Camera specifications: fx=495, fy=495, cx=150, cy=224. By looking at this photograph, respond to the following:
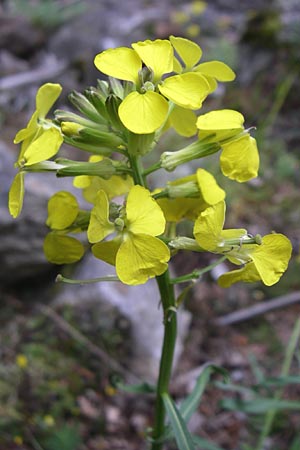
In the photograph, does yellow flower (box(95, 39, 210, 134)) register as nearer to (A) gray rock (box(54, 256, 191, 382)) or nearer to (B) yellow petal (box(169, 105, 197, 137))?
(B) yellow petal (box(169, 105, 197, 137))

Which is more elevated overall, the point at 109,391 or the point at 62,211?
the point at 62,211

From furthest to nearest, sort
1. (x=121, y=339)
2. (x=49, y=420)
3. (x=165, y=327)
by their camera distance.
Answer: (x=121, y=339)
(x=49, y=420)
(x=165, y=327)

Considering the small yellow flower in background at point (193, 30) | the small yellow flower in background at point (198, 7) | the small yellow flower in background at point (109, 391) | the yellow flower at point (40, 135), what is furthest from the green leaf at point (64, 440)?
the small yellow flower in background at point (198, 7)

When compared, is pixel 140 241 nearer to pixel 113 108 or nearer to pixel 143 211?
pixel 143 211

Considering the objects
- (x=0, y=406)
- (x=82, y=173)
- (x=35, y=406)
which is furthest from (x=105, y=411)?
(x=82, y=173)

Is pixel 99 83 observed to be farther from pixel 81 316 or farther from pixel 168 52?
pixel 81 316

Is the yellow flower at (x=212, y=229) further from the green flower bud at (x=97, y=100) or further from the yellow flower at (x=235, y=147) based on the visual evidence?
the green flower bud at (x=97, y=100)

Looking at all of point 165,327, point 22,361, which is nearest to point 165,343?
point 165,327
